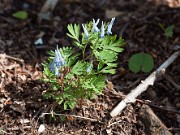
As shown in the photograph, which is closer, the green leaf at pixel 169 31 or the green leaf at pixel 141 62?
the green leaf at pixel 141 62

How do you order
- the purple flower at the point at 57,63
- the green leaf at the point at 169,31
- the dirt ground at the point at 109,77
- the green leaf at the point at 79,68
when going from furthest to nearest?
the green leaf at the point at 169,31 → the dirt ground at the point at 109,77 → the green leaf at the point at 79,68 → the purple flower at the point at 57,63

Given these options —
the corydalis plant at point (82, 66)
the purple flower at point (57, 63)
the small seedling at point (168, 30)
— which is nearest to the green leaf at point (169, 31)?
the small seedling at point (168, 30)

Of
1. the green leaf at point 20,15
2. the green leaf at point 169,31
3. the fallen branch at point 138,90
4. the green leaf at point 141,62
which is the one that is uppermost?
the green leaf at point 20,15

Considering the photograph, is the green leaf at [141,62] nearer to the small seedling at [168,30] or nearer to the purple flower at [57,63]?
the small seedling at [168,30]

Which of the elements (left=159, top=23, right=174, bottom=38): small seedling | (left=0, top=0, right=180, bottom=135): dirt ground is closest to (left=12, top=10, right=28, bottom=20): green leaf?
(left=0, top=0, right=180, bottom=135): dirt ground

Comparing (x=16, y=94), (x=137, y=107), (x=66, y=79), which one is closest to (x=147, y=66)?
(x=137, y=107)

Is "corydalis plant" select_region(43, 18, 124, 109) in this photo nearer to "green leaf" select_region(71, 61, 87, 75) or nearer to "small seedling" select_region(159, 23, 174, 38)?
"green leaf" select_region(71, 61, 87, 75)
